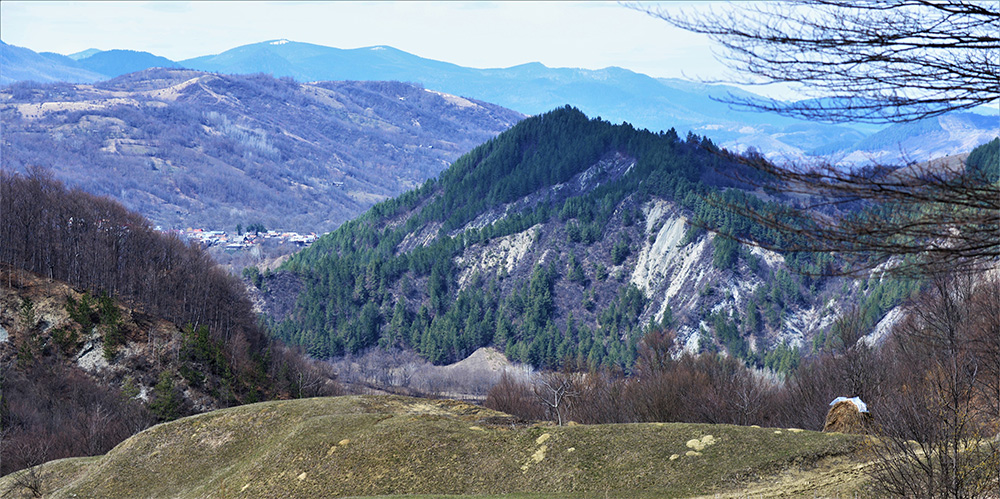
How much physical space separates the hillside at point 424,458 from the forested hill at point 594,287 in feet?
298

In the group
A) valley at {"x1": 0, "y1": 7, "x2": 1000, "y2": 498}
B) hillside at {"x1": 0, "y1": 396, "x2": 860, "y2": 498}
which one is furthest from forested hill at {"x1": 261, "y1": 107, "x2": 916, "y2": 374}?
hillside at {"x1": 0, "y1": 396, "x2": 860, "y2": 498}

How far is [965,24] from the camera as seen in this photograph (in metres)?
10.8

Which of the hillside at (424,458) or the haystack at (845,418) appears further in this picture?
the haystack at (845,418)

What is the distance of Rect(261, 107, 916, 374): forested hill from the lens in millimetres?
136125

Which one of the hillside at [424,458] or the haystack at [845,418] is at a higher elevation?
the haystack at [845,418]

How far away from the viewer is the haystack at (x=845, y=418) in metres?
31.9

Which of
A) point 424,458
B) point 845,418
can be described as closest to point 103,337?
point 424,458

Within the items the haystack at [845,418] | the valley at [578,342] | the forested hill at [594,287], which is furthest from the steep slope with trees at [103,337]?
the forested hill at [594,287]

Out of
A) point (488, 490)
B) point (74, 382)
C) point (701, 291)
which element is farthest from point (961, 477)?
point (701, 291)

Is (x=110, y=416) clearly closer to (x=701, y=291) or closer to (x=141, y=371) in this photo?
(x=141, y=371)

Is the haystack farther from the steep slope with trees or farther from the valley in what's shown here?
the steep slope with trees

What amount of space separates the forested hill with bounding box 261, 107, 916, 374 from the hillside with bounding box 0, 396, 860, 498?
9073 centimetres

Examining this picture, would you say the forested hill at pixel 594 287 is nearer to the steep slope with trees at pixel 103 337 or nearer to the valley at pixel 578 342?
the valley at pixel 578 342

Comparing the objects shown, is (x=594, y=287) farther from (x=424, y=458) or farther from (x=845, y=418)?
(x=424, y=458)
